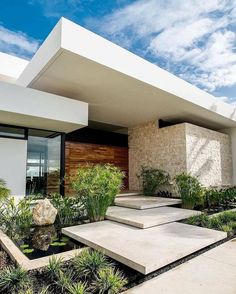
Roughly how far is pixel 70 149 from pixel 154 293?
797cm

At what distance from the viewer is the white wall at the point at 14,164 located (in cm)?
676

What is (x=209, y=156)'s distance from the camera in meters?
10.2

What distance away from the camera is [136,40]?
24.8ft

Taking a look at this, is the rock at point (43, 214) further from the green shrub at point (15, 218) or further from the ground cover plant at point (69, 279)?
the ground cover plant at point (69, 279)

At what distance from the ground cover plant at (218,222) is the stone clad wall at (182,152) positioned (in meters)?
3.46

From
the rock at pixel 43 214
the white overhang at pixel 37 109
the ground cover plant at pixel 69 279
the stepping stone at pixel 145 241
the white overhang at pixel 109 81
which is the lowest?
the ground cover plant at pixel 69 279

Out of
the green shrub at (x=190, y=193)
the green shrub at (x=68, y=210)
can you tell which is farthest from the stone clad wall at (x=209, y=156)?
the green shrub at (x=68, y=210)

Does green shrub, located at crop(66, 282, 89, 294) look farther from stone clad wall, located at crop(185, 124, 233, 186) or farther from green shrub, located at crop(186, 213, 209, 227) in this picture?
stone clad wall, located at crop(185, 124, 233, 186)

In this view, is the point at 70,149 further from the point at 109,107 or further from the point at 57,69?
the point at 57,69

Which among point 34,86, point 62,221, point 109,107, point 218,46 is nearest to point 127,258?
point 62,221

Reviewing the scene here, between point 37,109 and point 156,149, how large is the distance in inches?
243

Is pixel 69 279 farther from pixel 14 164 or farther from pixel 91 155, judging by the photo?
pixel 91 155

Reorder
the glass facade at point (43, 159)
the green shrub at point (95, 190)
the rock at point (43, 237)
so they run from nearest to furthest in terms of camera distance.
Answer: the rock at point (43, 237) → the green shrub at point (95, 190) → the glass facade at point (43, 159)

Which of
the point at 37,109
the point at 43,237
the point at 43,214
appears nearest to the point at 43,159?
the point at 37,109
